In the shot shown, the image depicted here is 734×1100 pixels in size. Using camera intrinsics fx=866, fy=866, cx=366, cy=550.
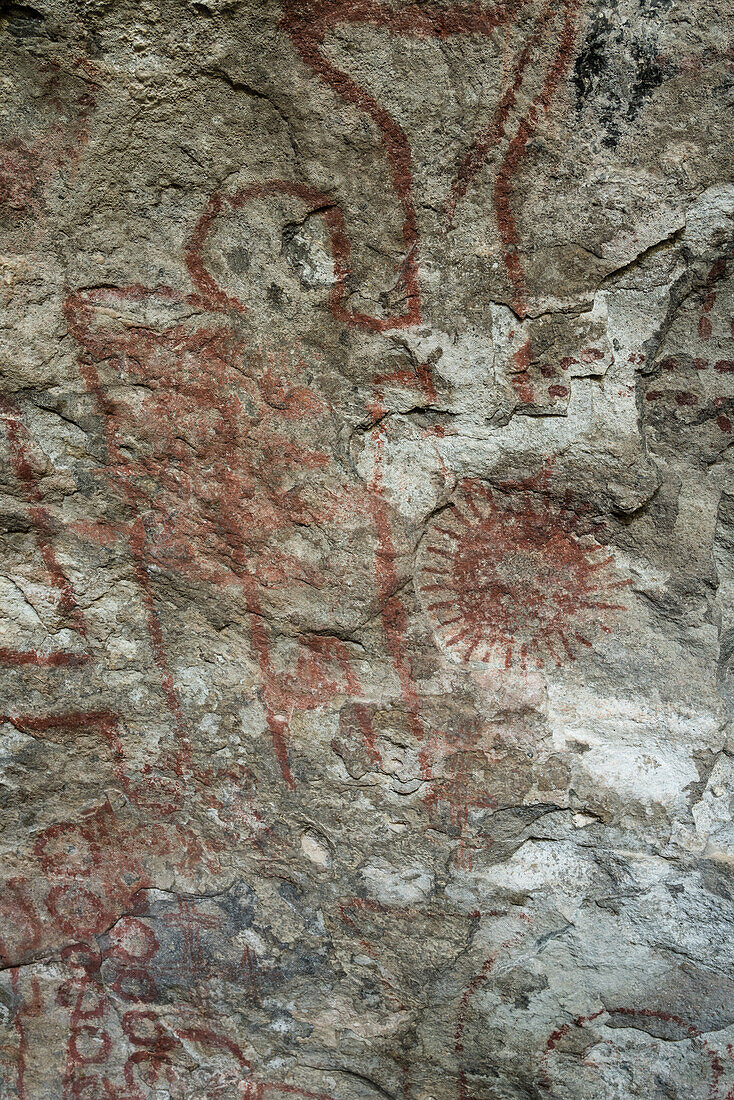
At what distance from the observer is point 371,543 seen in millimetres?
1536

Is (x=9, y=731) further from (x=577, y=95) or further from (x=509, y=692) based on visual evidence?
(x=577, y=95)

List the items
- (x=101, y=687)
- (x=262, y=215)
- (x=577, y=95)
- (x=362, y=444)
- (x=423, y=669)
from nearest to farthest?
(x=577, y=95), (x=262, y=215), (x=362, y=444), (x=423, y=669), (x=101, y=687)

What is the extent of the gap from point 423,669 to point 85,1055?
1276 millimetres

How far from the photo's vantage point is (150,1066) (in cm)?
198

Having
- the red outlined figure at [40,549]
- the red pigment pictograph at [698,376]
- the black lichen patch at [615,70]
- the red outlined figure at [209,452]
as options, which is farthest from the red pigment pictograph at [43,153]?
the red pigment pictograph at [698,376]

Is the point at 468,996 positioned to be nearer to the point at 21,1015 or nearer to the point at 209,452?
the point at 21,1015

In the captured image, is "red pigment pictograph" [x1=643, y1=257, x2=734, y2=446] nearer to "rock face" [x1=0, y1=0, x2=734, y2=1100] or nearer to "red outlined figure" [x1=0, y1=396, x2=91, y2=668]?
"rock face" [x1=0, y1=0, x2=734, y2=1100]

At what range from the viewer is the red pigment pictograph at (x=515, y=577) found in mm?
1469

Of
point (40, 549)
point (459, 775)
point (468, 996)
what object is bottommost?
point (468, 996)

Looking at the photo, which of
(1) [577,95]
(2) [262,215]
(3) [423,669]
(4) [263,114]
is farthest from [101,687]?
(1) [577,95]

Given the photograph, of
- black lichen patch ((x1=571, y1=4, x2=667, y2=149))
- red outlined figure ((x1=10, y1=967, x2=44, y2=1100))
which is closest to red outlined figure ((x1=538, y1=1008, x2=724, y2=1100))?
red outlined figure ((x1=10, y1=967, x2=44, y2=1100))

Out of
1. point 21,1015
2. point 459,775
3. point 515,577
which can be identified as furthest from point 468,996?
point 21,1015

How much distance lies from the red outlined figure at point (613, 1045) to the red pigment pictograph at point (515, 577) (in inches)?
29.5

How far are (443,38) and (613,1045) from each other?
5.93 ft
